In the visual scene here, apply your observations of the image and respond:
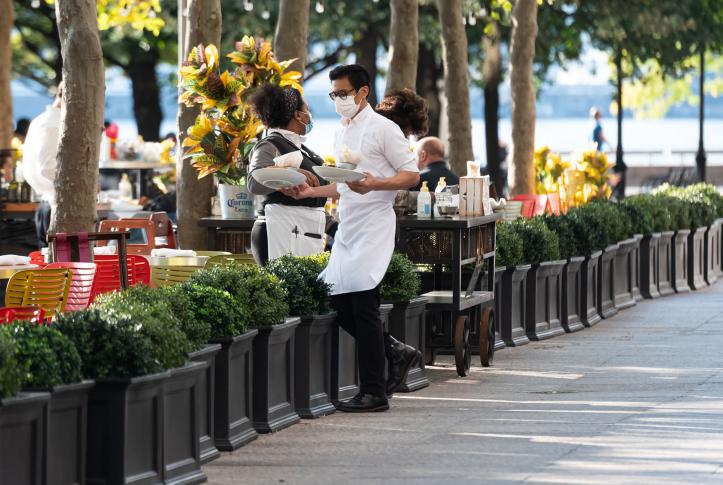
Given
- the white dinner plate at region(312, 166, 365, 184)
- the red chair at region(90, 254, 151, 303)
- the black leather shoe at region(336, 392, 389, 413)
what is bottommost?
the black leather shoe at region(336, 392, 389, 413)

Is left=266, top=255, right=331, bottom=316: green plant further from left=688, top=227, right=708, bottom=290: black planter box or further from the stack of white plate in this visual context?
left=688, top=227, right=708, bottom=290: black planter box

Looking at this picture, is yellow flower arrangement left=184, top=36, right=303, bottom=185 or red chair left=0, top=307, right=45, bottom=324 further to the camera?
yellow flower arrangement left=184, top=36, right=303, bottom=185

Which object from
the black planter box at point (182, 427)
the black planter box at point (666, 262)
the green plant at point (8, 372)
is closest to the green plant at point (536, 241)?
the black planter box at point (666, 262)

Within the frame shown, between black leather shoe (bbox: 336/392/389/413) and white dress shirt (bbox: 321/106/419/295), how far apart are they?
69 centimetres

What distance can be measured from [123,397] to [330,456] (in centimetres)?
164

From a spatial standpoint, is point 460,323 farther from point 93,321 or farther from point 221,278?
point 93,321

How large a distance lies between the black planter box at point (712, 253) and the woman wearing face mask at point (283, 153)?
12.3 meters

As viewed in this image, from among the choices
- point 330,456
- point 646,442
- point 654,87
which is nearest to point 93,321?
point 330,456

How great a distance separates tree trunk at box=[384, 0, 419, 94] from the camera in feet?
65.3

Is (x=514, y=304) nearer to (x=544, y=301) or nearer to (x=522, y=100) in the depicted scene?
(x=544, y=301)

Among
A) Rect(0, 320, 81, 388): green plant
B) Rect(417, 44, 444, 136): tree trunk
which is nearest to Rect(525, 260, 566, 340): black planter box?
Rect(0, 320, 81, 388): green plant

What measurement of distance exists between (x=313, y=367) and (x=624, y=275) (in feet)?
30.8

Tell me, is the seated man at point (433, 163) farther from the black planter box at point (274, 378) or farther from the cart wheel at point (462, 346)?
the black planter box at point (274, 378)

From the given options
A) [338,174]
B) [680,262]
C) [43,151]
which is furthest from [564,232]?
[338,174]
